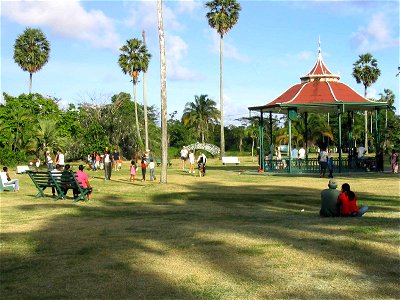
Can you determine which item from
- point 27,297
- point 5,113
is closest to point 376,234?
point 27,297

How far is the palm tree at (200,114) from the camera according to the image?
320 ft

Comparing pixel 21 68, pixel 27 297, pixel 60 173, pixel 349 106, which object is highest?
pixel 21 68

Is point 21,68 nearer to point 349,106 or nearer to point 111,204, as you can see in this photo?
point 349,106

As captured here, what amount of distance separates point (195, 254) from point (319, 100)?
990 inches

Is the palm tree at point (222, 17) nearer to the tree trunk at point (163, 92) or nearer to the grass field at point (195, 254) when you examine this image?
the tree trunk at point (163, 92)

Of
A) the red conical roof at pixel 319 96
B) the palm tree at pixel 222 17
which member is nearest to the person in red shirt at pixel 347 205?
the red conical roof at pixel 319 96

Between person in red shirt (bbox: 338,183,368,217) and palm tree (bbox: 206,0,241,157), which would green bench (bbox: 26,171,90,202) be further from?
palm tree (bbox: 206,0,241,157)

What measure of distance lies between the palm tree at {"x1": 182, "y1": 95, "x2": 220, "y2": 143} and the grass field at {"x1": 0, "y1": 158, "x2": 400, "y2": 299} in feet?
272

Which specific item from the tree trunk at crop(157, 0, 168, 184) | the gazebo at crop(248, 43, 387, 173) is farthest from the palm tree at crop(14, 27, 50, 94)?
the tree trunk at crop(157, 0, 168, 184)

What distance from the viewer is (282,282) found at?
21.6 feet

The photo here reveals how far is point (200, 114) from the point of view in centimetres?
9825

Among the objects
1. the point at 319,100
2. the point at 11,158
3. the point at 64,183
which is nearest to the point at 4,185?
the point at 64,183

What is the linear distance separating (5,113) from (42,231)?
1574 inches

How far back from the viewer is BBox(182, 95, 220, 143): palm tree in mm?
97688
